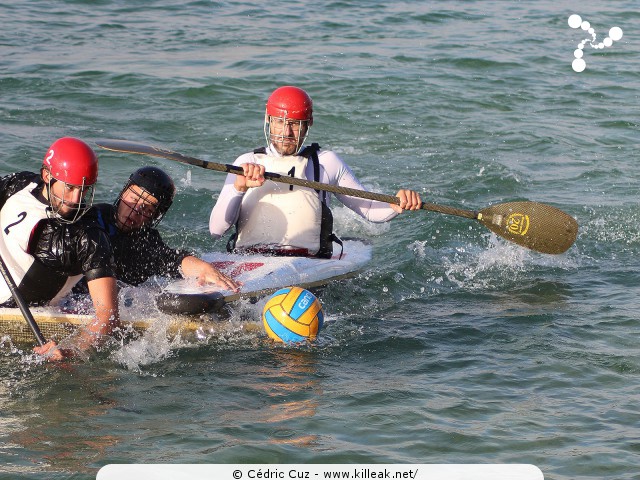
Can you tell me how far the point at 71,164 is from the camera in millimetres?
5785

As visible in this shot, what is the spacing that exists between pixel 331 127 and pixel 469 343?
21.3 feet

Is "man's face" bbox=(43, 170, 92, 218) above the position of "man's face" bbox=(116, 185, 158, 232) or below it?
above

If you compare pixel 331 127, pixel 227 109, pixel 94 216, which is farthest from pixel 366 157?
pixel 94 216

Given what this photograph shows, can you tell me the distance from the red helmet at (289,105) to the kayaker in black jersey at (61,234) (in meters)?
1.78

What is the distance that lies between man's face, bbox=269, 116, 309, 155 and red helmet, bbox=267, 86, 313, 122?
0.06 m

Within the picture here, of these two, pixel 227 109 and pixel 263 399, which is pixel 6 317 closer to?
pixel 263 399

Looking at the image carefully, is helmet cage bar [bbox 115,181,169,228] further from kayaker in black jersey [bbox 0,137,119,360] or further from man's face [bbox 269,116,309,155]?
man's face [bbox 269,116,309,155]

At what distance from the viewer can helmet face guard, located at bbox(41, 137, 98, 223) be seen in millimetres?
Result: 5797

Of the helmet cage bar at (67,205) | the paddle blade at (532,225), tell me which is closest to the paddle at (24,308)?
the helmet cage bar at (67,205)

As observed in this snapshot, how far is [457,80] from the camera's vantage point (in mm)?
15156

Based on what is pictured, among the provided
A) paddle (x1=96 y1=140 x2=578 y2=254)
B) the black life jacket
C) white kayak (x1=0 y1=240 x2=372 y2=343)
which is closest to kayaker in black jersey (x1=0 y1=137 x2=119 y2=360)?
white kayak (x1=0 y1=240 x2=372 y2=343)

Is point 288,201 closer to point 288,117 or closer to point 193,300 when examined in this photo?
point 288,117

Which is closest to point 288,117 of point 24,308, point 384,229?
point 24,308

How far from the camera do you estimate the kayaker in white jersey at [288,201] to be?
7.48 metres
